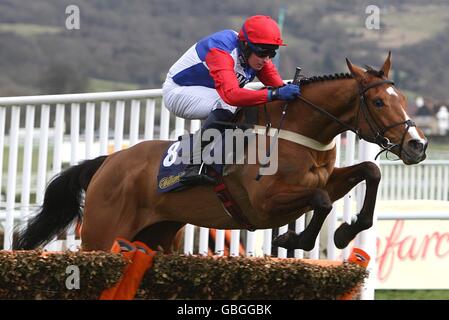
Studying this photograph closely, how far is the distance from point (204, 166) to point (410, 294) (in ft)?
12.0

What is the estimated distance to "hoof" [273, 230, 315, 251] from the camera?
17.3 ft

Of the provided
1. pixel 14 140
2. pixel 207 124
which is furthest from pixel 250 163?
pixel 14 140

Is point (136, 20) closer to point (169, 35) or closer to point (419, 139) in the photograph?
point (169, 35)

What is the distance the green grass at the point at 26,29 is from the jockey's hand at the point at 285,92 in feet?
107

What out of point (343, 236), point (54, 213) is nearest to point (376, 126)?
point (343, 236)

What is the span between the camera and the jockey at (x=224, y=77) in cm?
537

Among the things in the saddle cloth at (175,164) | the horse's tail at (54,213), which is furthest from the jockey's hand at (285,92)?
the horse's tail at (54,213)

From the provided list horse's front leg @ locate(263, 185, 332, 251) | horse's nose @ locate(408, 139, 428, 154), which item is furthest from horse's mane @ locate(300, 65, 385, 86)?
horse's front leg @ locate(263, 185, 332, 251)

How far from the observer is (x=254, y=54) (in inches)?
220

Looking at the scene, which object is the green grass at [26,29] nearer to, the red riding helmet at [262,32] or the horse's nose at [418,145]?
the red riding helmet at [262,32]

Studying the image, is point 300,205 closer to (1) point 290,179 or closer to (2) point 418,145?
(1) point 290,179

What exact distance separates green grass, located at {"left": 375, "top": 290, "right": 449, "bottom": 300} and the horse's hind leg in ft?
9.75
